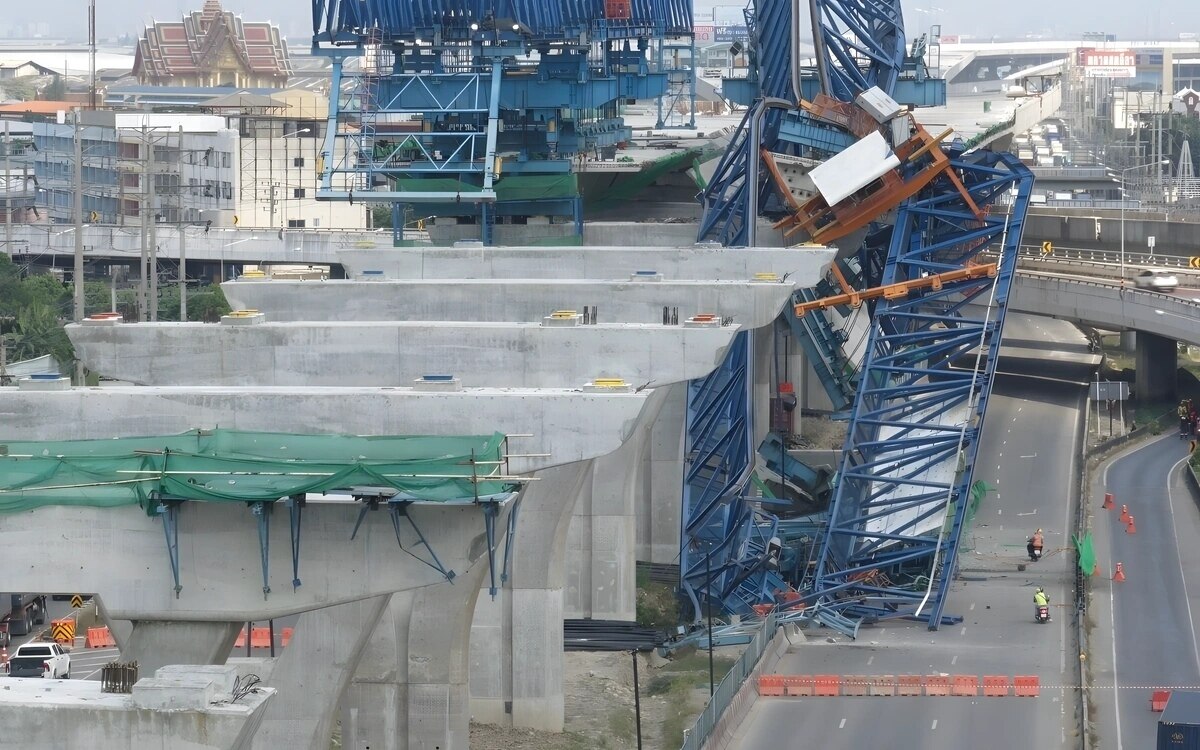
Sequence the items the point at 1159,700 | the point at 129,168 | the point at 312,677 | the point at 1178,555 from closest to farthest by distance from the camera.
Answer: the point at 312,677 < the point at 1159,700 < the point at 1178,555 < the point at 129,168

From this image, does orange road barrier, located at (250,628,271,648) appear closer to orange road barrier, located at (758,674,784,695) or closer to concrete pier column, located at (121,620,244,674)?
orange road barrier, located at (758,674,784,695)

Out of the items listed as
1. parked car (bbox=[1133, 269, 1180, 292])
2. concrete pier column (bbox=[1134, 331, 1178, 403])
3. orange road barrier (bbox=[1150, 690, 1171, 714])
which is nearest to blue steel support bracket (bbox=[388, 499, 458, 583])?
orange road barrier (bbox=[1150, 690, 1171, 714])

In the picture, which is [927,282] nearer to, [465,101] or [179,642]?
[465,101]

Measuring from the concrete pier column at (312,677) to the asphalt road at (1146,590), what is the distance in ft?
60.2

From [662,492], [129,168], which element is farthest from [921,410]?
[129,168]

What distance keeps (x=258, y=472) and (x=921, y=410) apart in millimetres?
37220

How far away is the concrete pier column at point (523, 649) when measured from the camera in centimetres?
5025

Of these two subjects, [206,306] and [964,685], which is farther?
[206,306]

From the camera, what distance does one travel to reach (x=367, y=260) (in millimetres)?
66938

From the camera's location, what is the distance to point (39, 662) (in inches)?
2067

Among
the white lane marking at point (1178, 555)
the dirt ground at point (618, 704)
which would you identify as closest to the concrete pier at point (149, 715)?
the dirt ground at point (618, 704)

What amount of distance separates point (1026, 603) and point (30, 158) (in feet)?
350

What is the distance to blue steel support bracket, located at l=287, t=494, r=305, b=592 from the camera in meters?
31.6

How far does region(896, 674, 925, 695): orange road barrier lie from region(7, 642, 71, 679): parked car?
19000 millimetres
